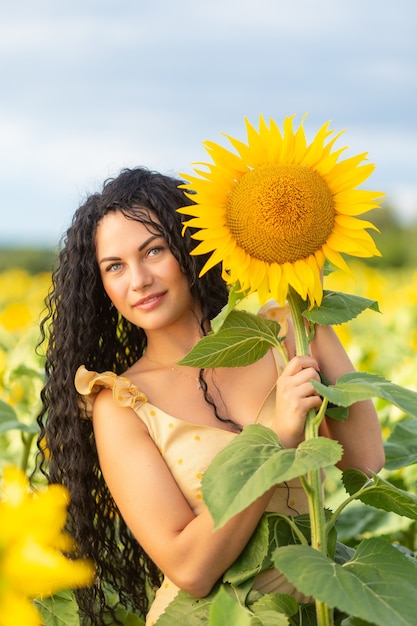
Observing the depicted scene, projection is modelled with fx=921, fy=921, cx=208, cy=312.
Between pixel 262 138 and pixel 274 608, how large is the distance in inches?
27.4

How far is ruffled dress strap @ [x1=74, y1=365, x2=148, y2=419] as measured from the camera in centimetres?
173

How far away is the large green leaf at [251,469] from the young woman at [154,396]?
0.76 ft

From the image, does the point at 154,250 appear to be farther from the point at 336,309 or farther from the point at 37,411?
the point at 37,411

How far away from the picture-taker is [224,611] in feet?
3.75

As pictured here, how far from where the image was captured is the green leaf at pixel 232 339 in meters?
1.41

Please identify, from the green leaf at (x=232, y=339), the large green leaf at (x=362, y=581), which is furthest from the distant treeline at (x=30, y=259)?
the large green leaf at (x=362, y=581)

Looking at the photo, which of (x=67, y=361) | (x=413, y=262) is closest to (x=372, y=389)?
(x=67, y=361)

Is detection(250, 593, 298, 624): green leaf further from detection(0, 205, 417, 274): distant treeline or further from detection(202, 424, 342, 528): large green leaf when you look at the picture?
detection(0, 205, 417, 274): distant treeline

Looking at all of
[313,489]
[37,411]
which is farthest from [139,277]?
[37,411]

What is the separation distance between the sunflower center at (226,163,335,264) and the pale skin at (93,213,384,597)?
16.7 inches

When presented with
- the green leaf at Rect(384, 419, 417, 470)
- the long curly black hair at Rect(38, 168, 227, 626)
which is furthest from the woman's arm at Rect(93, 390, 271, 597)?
the green leaf at Rect(384, 419, 417, 470)

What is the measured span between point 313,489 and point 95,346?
802 millimetres

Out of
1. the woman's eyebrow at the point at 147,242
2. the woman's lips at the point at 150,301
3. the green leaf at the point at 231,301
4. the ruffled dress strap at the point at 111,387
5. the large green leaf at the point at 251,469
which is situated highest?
the woman's eyebrow at the point at 147,242

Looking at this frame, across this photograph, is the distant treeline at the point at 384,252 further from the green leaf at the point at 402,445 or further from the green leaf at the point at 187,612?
the green leaf at the point at 187,612
